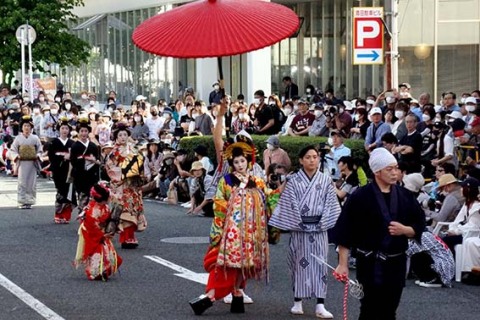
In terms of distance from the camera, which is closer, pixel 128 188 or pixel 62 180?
pixel 128 188

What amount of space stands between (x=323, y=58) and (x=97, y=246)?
2754cm

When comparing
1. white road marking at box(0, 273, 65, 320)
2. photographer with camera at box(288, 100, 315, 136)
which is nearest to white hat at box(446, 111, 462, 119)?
photographer with camera at box(288, 100, 315, 136)

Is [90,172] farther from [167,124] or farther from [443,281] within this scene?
[167,124]

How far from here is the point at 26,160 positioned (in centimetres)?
2319

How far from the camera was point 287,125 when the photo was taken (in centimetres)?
2627

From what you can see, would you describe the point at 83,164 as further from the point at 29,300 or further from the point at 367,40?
the point at 29,300

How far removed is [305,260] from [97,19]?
41.5m

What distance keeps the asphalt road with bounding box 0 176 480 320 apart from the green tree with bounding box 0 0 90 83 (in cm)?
2951

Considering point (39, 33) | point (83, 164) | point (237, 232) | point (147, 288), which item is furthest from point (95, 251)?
point (39, 33)

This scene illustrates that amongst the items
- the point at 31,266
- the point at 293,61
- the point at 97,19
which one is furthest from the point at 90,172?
the point at 97,19

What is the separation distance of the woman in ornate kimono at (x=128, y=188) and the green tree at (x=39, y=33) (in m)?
31.0

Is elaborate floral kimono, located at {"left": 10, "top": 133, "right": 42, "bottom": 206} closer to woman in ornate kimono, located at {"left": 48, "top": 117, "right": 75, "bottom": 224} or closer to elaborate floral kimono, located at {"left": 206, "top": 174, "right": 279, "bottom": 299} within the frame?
woman in ornate kimono, located at {"left": 48, "top": 117, "right": 75, "bottom": 224}

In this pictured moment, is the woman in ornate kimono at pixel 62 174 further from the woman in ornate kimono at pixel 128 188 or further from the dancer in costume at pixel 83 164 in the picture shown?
the woman in ornate kimono at pixel 128 188

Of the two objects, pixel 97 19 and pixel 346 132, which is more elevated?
pixel 97 19
